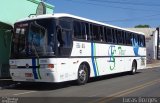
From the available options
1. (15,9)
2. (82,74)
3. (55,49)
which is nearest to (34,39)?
(55,49)

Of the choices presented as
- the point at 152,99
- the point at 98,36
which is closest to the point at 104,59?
the point at 98,36

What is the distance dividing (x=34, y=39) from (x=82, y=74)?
3.22 meters

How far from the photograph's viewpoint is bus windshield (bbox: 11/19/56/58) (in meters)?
15.6

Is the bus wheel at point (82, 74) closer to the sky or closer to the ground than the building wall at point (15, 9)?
closer to the ground

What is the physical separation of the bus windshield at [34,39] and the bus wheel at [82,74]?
2.63 m

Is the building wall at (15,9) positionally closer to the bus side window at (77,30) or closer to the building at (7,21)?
the building at (7,21)

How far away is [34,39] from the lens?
16.0m

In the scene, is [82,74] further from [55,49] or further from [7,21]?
[7,21]

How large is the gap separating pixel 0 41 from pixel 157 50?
167ft

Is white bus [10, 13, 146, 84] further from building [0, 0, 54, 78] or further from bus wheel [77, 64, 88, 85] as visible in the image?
building [0, 0, 54, 78]

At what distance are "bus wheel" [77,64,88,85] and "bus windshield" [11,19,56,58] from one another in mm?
2634

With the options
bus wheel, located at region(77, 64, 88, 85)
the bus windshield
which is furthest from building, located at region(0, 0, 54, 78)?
bus wheel, located at region(77, 64, 88, 85)

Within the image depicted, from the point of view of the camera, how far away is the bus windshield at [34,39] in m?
15.6

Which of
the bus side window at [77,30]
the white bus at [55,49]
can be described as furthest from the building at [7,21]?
the bus side window at [77,30]
